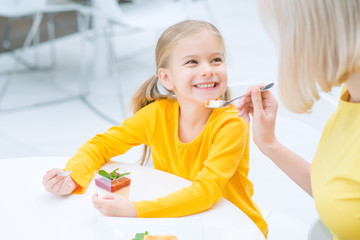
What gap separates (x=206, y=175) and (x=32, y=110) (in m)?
2.28

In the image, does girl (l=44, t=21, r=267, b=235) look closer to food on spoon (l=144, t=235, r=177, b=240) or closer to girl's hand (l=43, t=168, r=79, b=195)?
girl's hand (l=43, t=168, r=79, b=195)

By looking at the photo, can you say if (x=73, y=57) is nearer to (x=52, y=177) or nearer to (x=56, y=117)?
(x=56, y=117)

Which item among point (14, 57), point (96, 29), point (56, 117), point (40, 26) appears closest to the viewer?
point (56, 117)

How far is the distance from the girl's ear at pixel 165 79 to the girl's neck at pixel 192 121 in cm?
7

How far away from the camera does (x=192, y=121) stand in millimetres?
1304

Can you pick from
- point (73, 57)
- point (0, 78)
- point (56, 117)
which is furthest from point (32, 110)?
point (73, 57)

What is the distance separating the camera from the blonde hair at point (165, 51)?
127 cm

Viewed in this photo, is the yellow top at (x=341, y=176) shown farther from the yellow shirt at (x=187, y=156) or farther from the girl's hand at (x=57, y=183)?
the girl's hand at (x=57, y=183)

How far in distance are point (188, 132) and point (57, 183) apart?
0.39 m

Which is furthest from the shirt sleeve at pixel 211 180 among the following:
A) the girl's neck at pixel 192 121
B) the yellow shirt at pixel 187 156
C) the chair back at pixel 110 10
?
the chair back at pixel 110 10

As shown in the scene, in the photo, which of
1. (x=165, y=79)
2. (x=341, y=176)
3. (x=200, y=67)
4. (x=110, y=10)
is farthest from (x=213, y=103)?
(x=110, y=10)

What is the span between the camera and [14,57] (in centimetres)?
410

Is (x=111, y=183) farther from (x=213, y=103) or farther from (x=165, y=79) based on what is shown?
(x=165, y=79)

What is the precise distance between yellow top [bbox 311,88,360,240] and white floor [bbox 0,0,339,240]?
0.45 meters
